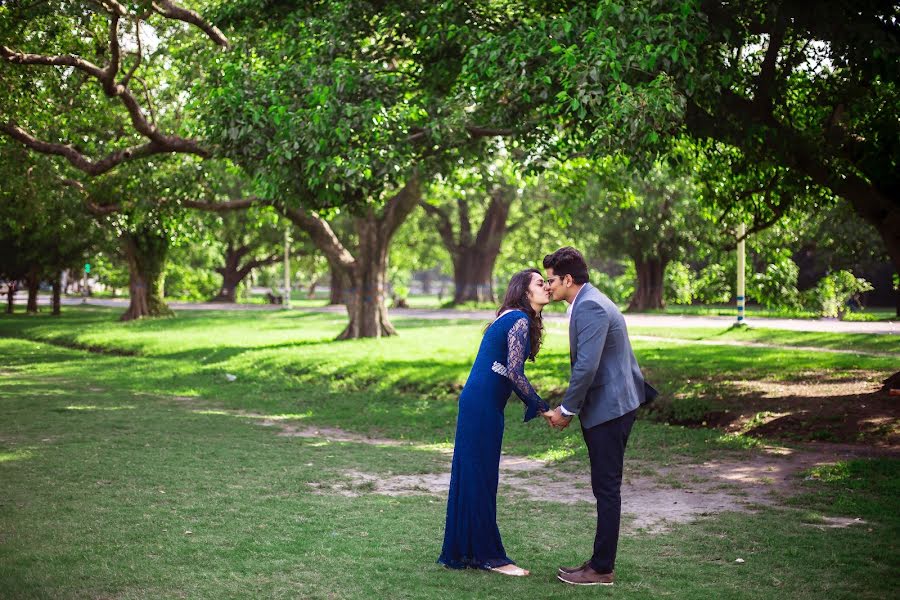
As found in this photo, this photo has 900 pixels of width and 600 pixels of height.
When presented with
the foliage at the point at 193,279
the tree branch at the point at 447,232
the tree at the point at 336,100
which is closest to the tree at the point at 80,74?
the tree at the point at 336,100

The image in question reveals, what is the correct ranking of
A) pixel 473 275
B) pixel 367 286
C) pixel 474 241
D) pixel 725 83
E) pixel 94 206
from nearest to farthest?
pixel 725 83, pixel 94 206, pixel 367 286, pixel 473 275, pixel 474 241

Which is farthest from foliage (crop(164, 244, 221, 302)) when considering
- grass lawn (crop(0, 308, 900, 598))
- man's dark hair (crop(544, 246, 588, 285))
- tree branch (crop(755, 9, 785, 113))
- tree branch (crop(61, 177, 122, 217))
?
man's dark hair (crop(544, 246, 588, 285))

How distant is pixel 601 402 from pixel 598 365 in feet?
0.76

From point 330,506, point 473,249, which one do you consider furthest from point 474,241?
point 330,506

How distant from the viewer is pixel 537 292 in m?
6.34

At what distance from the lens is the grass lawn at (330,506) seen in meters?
5.91

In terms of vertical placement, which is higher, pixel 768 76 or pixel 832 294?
pixel 768 76

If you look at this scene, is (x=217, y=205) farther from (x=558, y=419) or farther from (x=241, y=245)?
(x=241, y=245)

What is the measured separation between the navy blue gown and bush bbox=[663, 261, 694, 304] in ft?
107

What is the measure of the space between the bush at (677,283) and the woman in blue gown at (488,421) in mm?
A: 32707

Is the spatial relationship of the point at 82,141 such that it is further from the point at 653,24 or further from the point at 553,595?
the point at 553,595

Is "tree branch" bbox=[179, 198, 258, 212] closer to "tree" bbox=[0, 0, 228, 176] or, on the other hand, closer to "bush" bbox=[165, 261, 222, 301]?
"tree" bbox=[0, 0, 228, 176]

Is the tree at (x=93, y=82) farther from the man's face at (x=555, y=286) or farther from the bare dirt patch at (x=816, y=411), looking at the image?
the man's face at (x=555, y=286)

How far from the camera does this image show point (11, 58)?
1441 centimetres
